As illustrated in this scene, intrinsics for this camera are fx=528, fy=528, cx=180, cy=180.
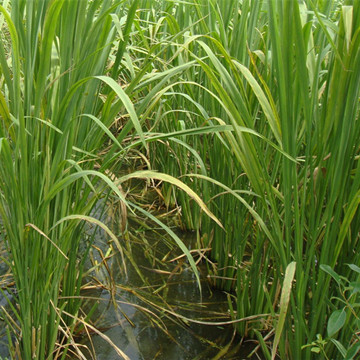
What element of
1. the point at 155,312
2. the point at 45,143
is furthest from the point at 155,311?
the point at 45,143

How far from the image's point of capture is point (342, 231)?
94cm

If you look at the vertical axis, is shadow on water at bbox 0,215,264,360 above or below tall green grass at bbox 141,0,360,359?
below

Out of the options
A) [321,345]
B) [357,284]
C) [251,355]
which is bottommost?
[251,355]

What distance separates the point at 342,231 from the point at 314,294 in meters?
0.15

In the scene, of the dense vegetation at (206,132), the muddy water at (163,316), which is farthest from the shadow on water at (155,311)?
the dense vegetation at (206,132)

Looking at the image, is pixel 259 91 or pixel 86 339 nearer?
pixel 259 91

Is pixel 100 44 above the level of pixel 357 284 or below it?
above

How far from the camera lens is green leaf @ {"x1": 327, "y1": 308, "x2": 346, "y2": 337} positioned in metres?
0.85

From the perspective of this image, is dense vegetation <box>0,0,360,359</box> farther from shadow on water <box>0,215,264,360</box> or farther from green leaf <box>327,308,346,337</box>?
shadow on water <box>0,215,264,360</box>

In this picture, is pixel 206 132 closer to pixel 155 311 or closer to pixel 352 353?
pixel 352 353

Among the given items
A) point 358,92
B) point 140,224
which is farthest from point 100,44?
point 140,224

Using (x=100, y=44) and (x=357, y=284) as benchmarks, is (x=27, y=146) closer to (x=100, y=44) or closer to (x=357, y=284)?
(x=100, y=44)

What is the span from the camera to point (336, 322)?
0.87 meters

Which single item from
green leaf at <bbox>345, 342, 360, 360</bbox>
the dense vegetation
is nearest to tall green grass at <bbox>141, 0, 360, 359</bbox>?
the dense vegetation
